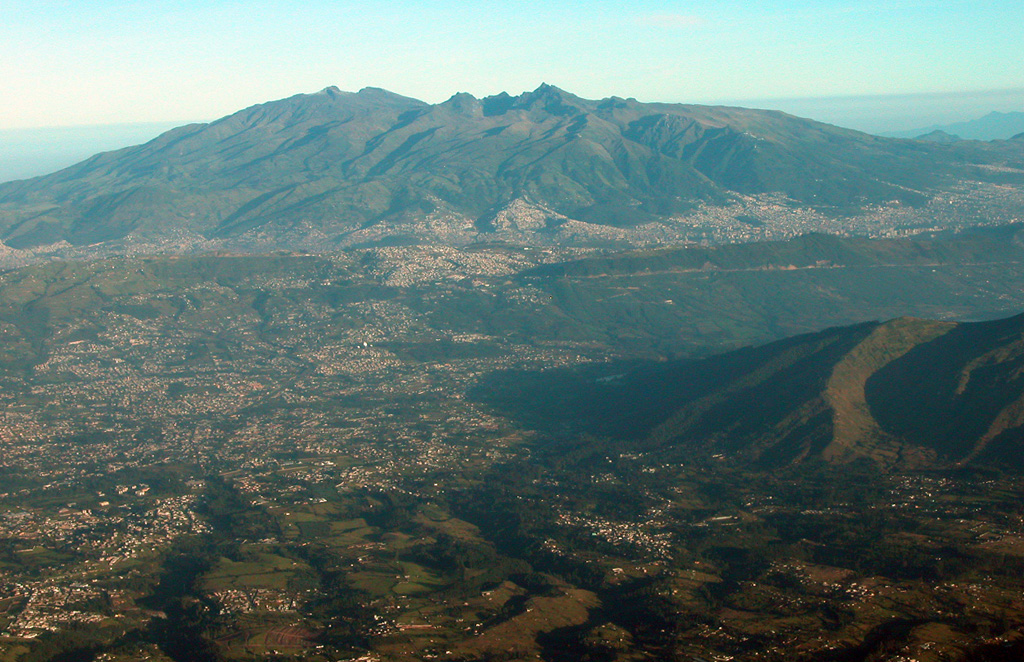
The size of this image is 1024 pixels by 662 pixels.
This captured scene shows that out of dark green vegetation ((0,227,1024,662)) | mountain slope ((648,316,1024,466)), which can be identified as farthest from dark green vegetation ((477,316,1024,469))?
dark green vegetation ((0,227,1024,662))

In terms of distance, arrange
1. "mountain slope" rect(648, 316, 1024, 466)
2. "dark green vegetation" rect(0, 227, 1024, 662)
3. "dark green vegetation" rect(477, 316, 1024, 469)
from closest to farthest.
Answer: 1. "dark green vegetation" rect(0, 227, 1024, 662)
2. "mountain slope" rect(648, 316, 1024, 466)
3. "dark green vegetation" rect(477, 316, 1024, 469)

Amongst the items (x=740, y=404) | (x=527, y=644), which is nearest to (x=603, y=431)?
(x=740, y=404)

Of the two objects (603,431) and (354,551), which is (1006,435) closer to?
(603,431)

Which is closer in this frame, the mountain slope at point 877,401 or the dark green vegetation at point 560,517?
the dark green vegetation at point 560,517

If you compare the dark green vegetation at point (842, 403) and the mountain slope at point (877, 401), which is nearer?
the mountain slope at point (877, 401)

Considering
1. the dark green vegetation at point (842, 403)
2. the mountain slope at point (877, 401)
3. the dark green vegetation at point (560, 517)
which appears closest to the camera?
the dark green vegetation at point (560, 517)

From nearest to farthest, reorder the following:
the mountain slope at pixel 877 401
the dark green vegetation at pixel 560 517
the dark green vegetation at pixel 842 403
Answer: the dark green vegetation at pixel 560 517 < the mountain slope at pixel 877 401 < the dark green vegetation at pixel 842 403

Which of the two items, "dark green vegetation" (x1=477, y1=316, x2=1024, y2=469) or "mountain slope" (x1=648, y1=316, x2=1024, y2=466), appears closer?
"mountain slope" (x1=648, y1=316, x2=1024, y2=466)

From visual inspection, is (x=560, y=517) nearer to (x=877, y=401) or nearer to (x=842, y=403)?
(x=842, y=403)

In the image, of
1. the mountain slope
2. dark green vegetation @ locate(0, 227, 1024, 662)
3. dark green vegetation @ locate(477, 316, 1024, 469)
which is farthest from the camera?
dark green vegetation @ locate(477, 316, 1024, 469)

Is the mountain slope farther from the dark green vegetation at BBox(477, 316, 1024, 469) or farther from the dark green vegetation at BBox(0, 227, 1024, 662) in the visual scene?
the dark green vegetation at BBox(0, 227, 1024, 662)

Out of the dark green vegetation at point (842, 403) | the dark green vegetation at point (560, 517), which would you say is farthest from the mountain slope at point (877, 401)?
the dark green vegetation at point (560, 517)

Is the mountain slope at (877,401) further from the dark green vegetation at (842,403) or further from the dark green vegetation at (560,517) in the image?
the dark green vegetation at (560,517)
